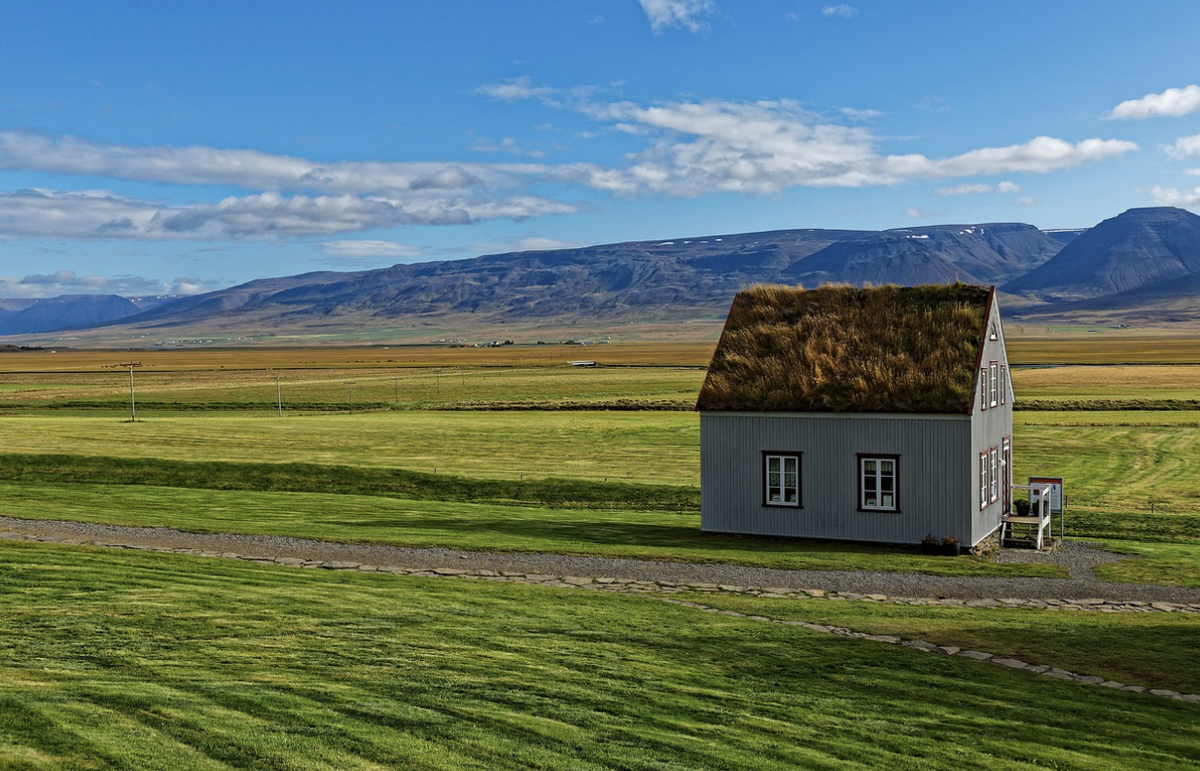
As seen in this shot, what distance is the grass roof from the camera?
1190 inches

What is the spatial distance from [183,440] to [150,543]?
3095 cm

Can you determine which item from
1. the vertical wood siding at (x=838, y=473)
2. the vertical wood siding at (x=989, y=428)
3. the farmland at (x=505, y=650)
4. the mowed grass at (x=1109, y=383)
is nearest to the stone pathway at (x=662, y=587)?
the farmland at (x=505, y=650)

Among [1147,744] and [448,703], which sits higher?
[448,703]

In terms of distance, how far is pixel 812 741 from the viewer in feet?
40.5

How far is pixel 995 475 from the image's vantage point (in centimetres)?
3238

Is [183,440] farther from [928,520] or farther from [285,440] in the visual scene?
[928,520]

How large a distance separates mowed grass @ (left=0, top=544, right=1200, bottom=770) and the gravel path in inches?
202

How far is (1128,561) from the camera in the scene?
2773 cm

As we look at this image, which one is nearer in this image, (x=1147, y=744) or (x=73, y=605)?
(x=1147, y=744)

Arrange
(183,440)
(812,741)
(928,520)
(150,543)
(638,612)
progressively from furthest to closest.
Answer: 1. (183,440)
2. (928,520)
3. (150,543)
4. (638,612)
5. (812,741)

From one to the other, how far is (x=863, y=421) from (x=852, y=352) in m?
2.47

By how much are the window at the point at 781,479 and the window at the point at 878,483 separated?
1.88 metres

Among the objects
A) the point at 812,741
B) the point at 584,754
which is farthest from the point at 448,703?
the point at 812,741

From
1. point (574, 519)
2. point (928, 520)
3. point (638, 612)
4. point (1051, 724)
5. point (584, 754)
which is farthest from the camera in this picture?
point (574, 519)
